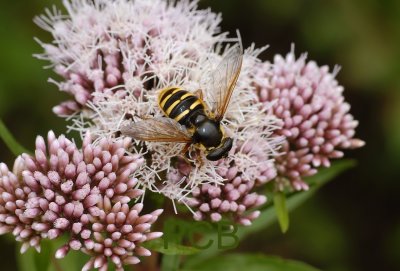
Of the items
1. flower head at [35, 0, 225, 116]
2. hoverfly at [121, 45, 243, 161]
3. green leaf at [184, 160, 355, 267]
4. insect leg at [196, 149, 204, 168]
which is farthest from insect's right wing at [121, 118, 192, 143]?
green leaf at [184, 160, 355, 267]

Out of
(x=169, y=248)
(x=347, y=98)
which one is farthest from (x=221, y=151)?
(x=347, y=98)

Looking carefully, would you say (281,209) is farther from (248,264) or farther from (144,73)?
(144,73)

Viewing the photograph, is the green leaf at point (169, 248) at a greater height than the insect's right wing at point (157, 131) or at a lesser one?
lesser

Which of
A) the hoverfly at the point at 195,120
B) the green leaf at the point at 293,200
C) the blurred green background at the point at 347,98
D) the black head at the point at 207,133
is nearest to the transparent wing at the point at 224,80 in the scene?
the hoverfly at the point at 195,120

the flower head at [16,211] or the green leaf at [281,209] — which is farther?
the green leaf at [281,209]

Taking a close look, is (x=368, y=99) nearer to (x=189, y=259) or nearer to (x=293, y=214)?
(x=293, y=214)

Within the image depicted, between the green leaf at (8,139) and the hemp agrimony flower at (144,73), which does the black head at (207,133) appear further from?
the green leaf at (8,139)
